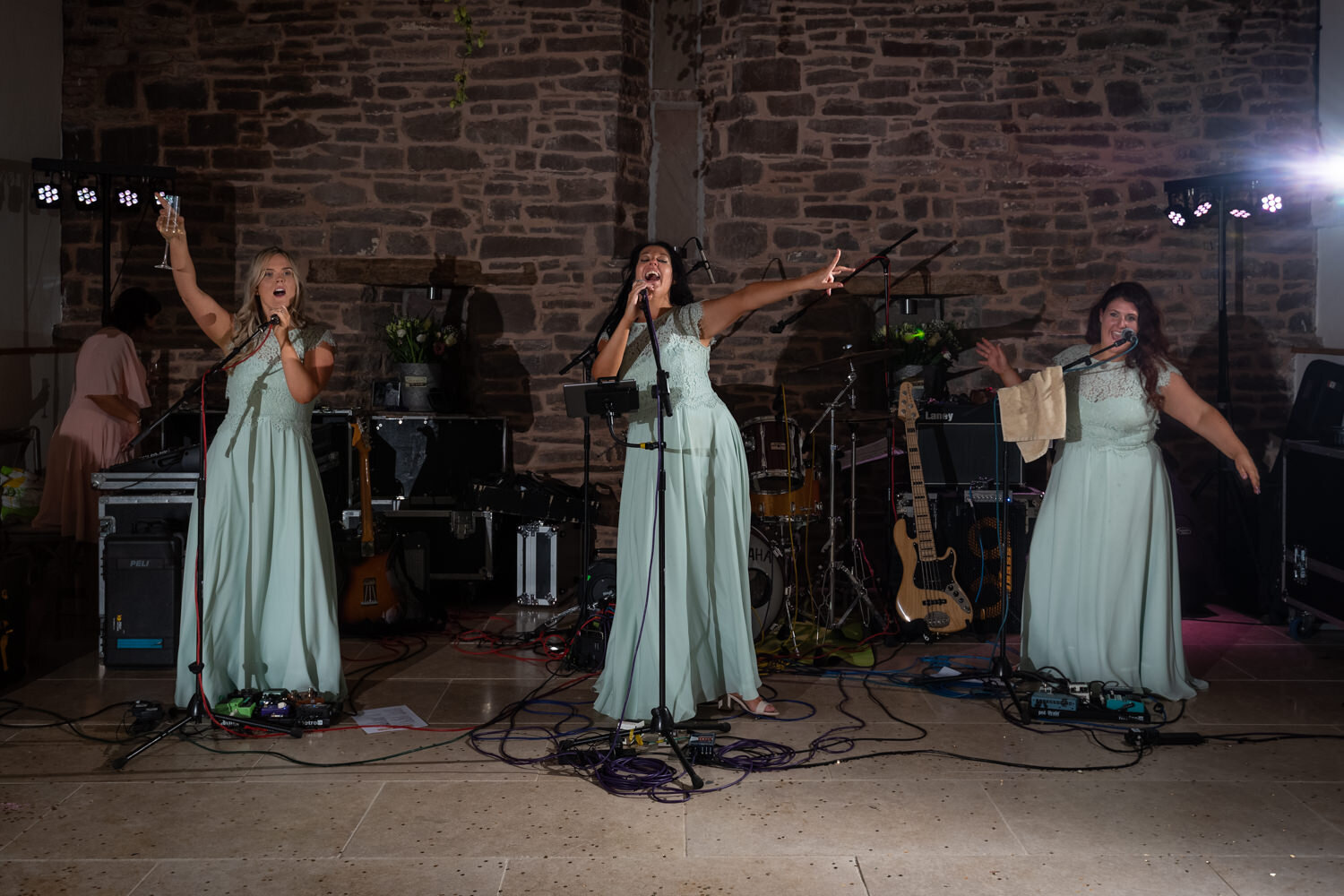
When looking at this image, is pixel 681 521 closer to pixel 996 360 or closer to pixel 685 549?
pixel 685 549

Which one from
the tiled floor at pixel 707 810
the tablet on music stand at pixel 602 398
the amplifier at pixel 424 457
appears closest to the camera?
the tiled floor at pixel 707 810

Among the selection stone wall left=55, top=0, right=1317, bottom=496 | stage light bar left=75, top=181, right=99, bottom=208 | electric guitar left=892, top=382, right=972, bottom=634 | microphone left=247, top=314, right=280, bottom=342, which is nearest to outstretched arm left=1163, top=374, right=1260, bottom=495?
electric guitar left=892, top=382, right=972, bottom=634

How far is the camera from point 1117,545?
4.73 m

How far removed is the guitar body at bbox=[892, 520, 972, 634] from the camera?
5.86 metres

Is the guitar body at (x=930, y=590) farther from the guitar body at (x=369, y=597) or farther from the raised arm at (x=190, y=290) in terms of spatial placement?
the raised arm at (x=190, y=290)

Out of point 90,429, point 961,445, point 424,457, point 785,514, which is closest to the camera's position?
point 785,514

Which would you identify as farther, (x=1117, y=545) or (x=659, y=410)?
(x=1117, y=545)

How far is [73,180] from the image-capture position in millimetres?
7348

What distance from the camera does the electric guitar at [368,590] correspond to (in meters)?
6.03

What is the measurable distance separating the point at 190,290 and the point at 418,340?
119 inches

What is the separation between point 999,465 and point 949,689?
1681 mm

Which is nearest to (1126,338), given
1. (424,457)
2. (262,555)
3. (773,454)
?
(773,454)

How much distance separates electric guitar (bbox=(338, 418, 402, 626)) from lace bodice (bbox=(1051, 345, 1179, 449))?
345 cm

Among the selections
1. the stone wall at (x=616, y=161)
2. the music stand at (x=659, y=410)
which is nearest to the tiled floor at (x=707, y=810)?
the music stand at (x=659, y=410)
